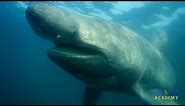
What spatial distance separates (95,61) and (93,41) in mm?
542

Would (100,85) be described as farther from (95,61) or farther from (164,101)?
(164,101)

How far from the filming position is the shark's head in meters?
5.52

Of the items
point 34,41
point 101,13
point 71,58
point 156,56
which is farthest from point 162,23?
point 34,41

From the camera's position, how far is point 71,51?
614 cm

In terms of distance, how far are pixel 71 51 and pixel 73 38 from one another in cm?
38

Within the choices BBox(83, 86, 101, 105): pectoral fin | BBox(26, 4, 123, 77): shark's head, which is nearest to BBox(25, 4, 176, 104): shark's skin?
BBox(26, 4, 123, 77): shark's head

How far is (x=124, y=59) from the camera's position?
7117 mm

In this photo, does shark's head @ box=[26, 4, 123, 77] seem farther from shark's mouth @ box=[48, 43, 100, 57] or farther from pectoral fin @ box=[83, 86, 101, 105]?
pectoral fin @ box=[83, 86, 101, 105]
